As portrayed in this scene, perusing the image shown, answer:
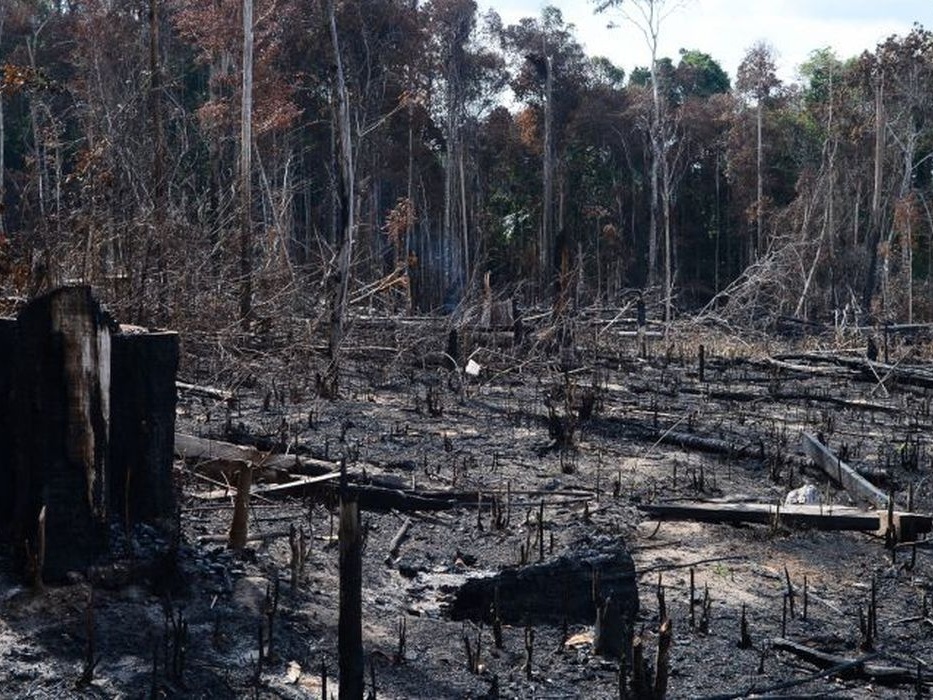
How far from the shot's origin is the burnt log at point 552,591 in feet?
17.8

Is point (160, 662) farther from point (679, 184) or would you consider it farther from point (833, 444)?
point (679, 184)

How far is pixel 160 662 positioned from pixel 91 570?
2.16 feet

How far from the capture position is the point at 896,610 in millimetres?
6047

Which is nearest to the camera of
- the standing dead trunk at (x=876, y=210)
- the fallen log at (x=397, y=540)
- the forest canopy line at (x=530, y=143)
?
the fallen log at (x=397, y=540)

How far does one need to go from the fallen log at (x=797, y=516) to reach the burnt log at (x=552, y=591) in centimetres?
194

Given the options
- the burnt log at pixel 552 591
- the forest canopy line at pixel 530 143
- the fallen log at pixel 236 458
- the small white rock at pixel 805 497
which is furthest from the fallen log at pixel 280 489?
the forest canopy line at pixel 530 143

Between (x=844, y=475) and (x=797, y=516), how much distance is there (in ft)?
4.77

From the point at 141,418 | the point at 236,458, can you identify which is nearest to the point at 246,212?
the point at 236,458

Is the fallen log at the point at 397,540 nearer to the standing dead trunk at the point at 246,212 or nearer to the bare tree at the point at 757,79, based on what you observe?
the standing dead trunk at the point at 246,212

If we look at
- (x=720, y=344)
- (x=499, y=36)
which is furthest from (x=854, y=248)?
(x=720, y=344)

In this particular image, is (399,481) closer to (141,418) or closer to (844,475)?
(141,418)

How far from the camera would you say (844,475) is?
337 inches

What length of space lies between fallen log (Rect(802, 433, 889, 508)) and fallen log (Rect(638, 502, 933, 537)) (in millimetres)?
335

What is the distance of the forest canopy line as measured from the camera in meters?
29.2
